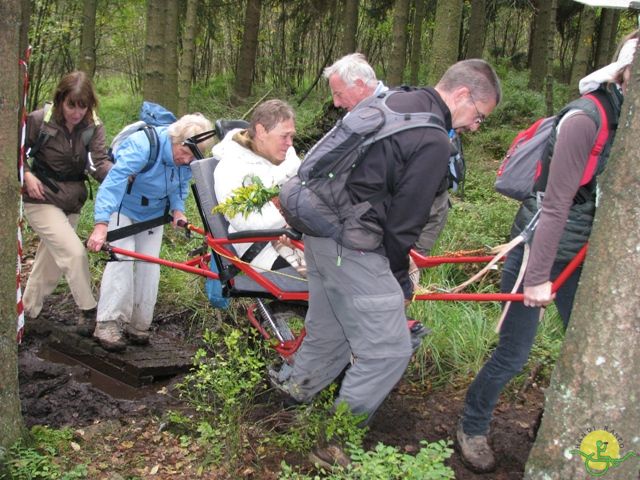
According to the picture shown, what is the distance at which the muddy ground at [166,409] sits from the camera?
3645mm

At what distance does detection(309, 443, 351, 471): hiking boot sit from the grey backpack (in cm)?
110

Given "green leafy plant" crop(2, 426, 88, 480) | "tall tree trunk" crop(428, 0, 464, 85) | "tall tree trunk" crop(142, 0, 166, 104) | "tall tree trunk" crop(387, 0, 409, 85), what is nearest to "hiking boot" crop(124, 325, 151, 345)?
"green leafy plant" crop(2, 426, 88, 480)

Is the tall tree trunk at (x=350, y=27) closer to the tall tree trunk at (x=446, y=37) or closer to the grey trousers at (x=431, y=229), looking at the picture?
the tall tree trunk at (x=446, y=37)

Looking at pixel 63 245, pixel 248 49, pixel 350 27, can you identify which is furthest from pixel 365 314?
pixel 248 49

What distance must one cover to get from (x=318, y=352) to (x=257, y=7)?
13.7m

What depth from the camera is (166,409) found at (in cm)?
418

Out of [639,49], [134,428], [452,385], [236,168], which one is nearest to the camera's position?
[639,49]

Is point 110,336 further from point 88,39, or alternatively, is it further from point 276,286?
point 88,39

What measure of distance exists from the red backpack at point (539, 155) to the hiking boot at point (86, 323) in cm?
371

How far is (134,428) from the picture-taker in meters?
3.85

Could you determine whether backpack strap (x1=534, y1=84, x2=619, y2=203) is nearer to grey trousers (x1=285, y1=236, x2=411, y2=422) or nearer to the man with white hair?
the man with white hair

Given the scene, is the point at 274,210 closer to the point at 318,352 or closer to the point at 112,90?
the point at 318,352

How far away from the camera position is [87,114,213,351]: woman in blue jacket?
4742mm

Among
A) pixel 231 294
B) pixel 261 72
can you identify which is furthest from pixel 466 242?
pixel 261 72
